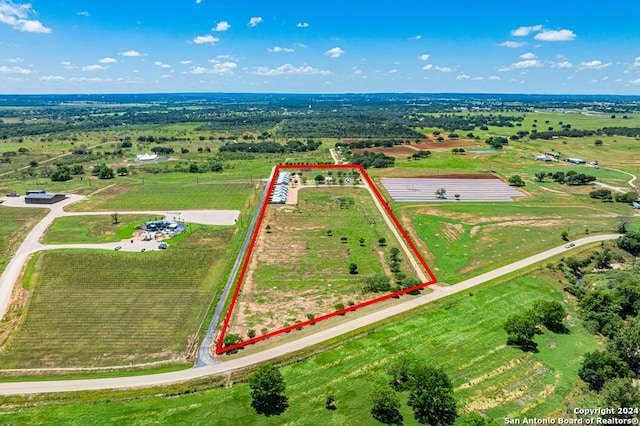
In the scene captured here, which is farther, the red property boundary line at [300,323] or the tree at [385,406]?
the red property boundary line at [300,323]

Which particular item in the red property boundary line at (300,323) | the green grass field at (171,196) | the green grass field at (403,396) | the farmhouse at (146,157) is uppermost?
the farmhouse at (146,157)

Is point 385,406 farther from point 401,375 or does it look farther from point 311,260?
point 311,260

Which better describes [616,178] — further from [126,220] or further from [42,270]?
[42,270]

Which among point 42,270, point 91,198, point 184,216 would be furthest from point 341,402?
point 91,198

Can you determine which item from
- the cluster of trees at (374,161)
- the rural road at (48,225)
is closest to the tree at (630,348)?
the rural road at (48,225)

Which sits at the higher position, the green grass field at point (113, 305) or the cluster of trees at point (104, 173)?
the cluster of trees at point (104, 173)

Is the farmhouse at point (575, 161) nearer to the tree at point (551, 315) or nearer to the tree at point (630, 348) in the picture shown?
the tree at point (551, 315)

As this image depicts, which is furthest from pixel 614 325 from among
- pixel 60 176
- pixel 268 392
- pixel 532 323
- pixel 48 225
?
pixel 60 176
